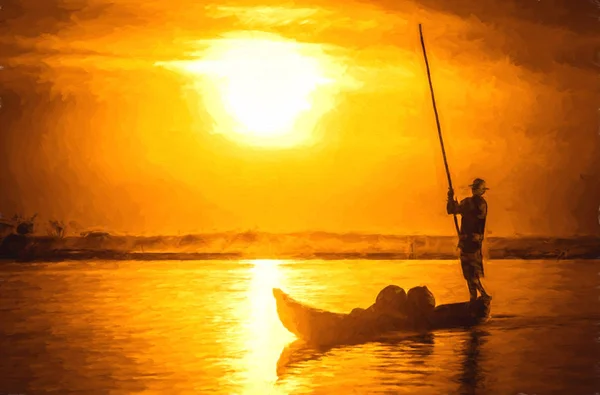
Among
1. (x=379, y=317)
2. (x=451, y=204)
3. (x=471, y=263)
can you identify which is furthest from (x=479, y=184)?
(x=379, y=317)

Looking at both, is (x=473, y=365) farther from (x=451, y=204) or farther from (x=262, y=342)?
(x=262, y=342)

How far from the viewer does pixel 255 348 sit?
519 inches

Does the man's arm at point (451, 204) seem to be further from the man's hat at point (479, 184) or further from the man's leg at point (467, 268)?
the man's leg at point (467, 268)

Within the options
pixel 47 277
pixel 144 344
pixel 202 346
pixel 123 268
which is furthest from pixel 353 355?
pixel 123 268

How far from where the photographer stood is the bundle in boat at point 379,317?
12.7 metres

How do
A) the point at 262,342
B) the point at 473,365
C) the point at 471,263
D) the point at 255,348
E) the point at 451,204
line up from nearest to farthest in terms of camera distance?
the point at 473,365
the point at 451,204
the point at 255,348
the point at 471,263
the point at 262,342

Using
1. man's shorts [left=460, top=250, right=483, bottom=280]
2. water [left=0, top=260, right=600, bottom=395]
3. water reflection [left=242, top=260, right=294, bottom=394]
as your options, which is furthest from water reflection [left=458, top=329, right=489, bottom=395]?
water reflection [left=242, top=260, right=294, bottom=394]

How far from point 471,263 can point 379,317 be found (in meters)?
1.40

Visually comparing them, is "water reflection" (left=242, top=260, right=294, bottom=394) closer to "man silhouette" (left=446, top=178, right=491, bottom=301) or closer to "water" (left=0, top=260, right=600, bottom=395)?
"water" (left=0, top=260, right=600, bottom=395)

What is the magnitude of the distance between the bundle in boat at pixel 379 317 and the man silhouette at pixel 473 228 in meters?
0.53

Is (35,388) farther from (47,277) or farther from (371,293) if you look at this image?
(47,277)

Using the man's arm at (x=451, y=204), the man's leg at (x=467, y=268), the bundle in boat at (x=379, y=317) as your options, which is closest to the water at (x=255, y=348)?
the bundle in boat at (x=379, y=317)

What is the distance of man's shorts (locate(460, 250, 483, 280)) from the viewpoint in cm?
1334

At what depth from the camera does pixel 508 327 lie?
15.5 m
